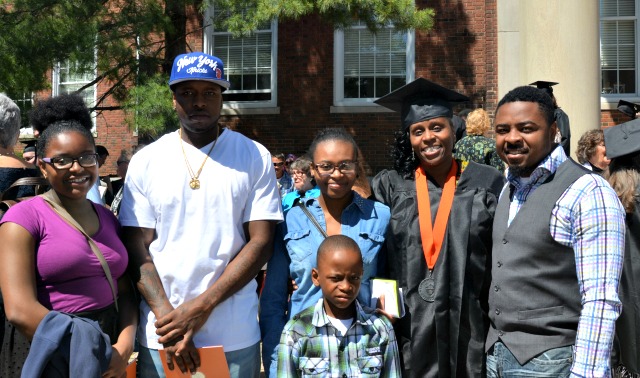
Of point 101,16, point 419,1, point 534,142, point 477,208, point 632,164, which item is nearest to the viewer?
point 534,142

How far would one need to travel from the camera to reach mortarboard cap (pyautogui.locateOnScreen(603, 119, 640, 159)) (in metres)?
4.27

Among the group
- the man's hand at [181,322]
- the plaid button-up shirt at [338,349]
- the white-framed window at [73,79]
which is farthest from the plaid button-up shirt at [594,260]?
the white-framed window at [73,79]

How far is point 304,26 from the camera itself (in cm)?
1439

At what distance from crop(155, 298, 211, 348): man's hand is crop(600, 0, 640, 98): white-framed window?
43.1 feet

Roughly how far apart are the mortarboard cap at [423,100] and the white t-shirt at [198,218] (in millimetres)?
893

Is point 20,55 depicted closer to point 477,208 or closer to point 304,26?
point 304,26

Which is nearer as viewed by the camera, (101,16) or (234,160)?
(234,160)

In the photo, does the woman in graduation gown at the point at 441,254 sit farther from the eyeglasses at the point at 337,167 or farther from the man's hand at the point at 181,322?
the man's hand at the point at 181,322

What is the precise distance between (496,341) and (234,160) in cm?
147

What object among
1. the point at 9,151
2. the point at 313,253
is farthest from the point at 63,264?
the point at 313,253

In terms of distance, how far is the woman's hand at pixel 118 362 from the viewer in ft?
10.1

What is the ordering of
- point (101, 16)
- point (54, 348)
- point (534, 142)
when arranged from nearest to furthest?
1. point (54, 348)
2. point (534, 142)
3. point (101, 16)

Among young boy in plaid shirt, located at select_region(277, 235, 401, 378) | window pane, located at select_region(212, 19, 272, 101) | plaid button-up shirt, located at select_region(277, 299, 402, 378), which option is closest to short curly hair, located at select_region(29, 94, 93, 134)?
young boy in plaid shirt, located at select_region(277, 235, 401, 378)

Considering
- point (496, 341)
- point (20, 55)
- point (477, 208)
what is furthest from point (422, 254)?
point (20, 55)
